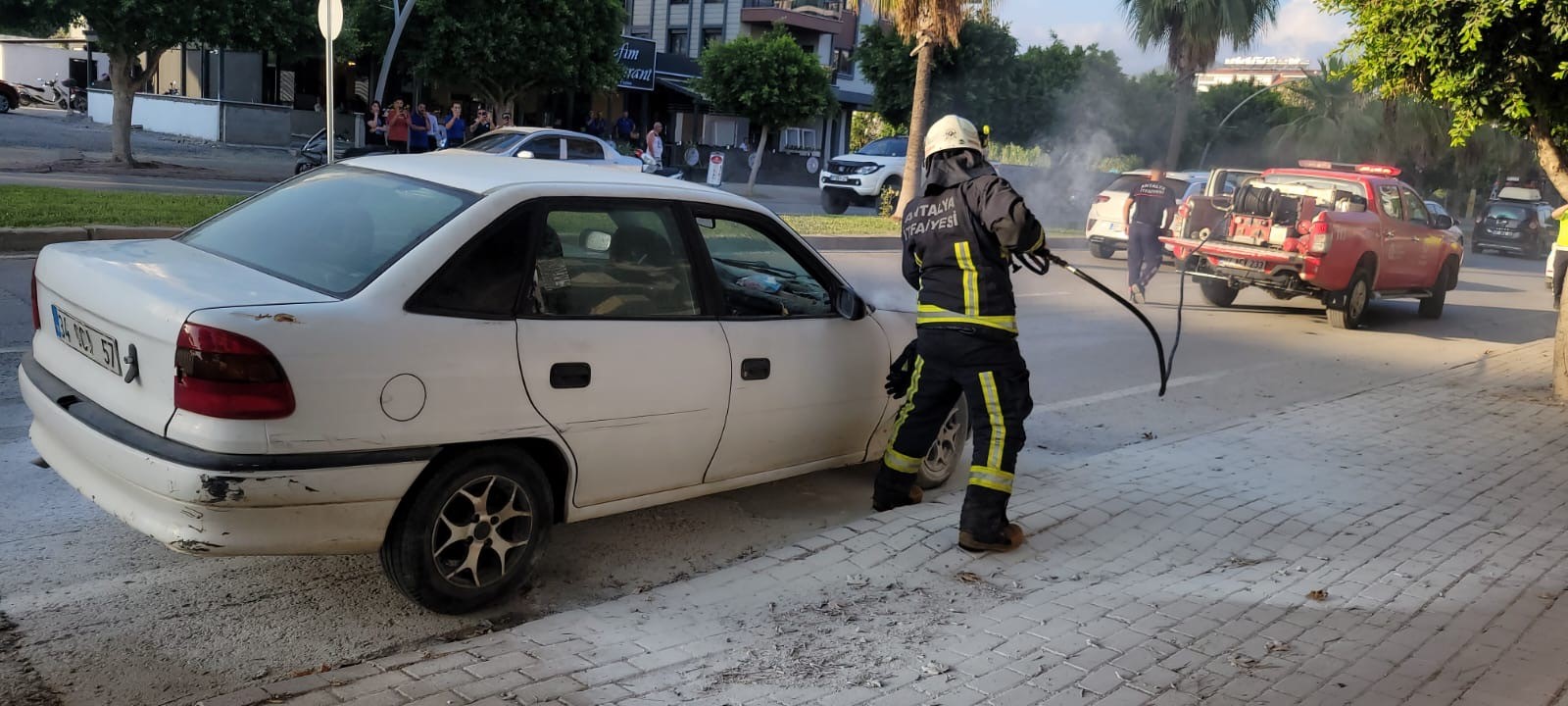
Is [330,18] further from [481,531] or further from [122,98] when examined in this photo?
[481,531]

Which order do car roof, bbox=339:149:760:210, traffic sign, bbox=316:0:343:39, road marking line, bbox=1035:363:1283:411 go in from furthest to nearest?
1. traffic sign, bbox=316:0:343:39
2. road marking line, bbox=1035:363:1283:411
3. car roof, bbox=339:149:760:210

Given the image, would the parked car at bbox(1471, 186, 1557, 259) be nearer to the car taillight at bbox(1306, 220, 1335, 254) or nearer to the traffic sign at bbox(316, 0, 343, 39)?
the car taillight at bbox(1306, 220, 1335, 254)

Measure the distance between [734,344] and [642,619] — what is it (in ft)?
3.74

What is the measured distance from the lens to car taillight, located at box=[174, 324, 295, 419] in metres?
3.39

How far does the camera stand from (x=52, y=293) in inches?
163

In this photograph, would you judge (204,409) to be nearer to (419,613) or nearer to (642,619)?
(419,613)

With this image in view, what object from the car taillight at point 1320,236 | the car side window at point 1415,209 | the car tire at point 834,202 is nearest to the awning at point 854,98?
the car tire at point 834,202

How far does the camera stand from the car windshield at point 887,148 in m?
27.6

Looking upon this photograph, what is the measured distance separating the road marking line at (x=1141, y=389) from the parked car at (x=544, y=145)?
10835mm

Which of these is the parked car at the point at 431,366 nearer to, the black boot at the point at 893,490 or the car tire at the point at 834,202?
the black boot at the point at 893,490

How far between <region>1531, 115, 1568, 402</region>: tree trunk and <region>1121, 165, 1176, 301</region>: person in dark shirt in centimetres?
531

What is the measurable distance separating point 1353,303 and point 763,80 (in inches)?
707

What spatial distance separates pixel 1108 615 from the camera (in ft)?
13.7

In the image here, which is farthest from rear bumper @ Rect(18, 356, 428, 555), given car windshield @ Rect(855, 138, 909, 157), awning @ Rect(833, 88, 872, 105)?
awning @ Rect(833, 88, 872, 105)
